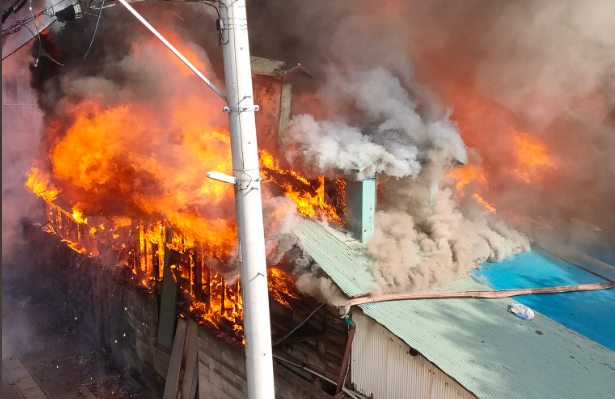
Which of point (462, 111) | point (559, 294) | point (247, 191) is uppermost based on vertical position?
point (462, 111)

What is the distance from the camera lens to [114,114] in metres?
9.93

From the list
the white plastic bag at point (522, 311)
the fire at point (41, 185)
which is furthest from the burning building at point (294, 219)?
the fire at point (41, 185)

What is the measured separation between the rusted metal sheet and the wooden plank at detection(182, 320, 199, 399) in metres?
4.63

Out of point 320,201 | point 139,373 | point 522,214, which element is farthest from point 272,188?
point 522,214

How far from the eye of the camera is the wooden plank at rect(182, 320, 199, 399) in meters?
10.3

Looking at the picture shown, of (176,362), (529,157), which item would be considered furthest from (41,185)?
(529,157)

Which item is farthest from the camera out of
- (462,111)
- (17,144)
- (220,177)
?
(17,144)

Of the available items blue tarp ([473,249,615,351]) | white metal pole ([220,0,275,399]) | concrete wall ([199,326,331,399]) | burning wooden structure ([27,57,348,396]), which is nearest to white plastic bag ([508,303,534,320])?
blue tarp ([473,249,615,351])

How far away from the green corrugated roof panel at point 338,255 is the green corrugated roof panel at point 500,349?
49 cm

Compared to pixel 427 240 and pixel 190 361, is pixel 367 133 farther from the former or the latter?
pixel 190 361

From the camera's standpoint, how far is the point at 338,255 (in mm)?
8234

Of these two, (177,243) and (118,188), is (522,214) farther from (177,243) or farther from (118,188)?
(118,188)

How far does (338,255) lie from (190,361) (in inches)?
199

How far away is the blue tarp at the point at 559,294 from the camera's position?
729cm
